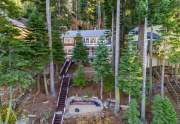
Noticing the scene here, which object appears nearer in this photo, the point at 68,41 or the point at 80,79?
the point at 80,79

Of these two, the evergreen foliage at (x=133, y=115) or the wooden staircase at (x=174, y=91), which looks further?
the wooden staircase at (x=174, y=91)

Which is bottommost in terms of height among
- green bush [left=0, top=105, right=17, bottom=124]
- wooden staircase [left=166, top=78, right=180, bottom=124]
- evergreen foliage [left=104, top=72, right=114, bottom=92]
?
green bush [left=0, top=105, right=17, bottom=124]

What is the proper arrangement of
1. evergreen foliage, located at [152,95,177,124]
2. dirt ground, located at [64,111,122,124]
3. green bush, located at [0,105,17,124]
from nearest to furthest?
1. evergreen foliage, located at [152,95,177,124]
2. green bush, located at [0,105,17,124]
3. dirt ground, located at [64,111,122,124]

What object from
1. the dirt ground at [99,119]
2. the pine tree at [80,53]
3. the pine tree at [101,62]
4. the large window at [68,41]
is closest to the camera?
the dirt ground at [99,119]

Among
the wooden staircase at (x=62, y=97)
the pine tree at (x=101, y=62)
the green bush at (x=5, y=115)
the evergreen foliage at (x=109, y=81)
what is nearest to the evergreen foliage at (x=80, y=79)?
the wooden staircase at (x=62, y=97)

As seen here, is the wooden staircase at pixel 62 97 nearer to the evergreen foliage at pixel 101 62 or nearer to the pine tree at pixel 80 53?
the pine tree at pixel 80 53

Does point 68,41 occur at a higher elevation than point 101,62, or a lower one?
higher

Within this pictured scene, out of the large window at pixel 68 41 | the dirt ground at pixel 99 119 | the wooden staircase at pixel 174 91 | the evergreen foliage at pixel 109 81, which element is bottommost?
the dirt ground at pixel 99 119

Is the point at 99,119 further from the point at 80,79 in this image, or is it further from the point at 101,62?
the point at 101,62

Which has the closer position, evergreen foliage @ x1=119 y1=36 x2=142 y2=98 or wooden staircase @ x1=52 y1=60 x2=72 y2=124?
evergreen foliage @ x1=119 y1=36 x2=142 y2=98

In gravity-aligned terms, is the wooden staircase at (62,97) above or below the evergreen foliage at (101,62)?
below

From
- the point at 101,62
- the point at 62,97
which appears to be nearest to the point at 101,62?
the point at 101,62

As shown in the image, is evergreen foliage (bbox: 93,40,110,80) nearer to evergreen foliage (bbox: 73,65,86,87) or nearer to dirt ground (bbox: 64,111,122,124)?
evergreen foliage (bbox: 73,65,86,87)

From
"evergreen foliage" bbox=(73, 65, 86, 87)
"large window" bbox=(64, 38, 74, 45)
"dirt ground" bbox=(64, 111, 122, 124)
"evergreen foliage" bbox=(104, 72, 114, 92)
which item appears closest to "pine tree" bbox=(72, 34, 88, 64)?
"evergreen foliage" bbox=(73, 65, 86, 87)
